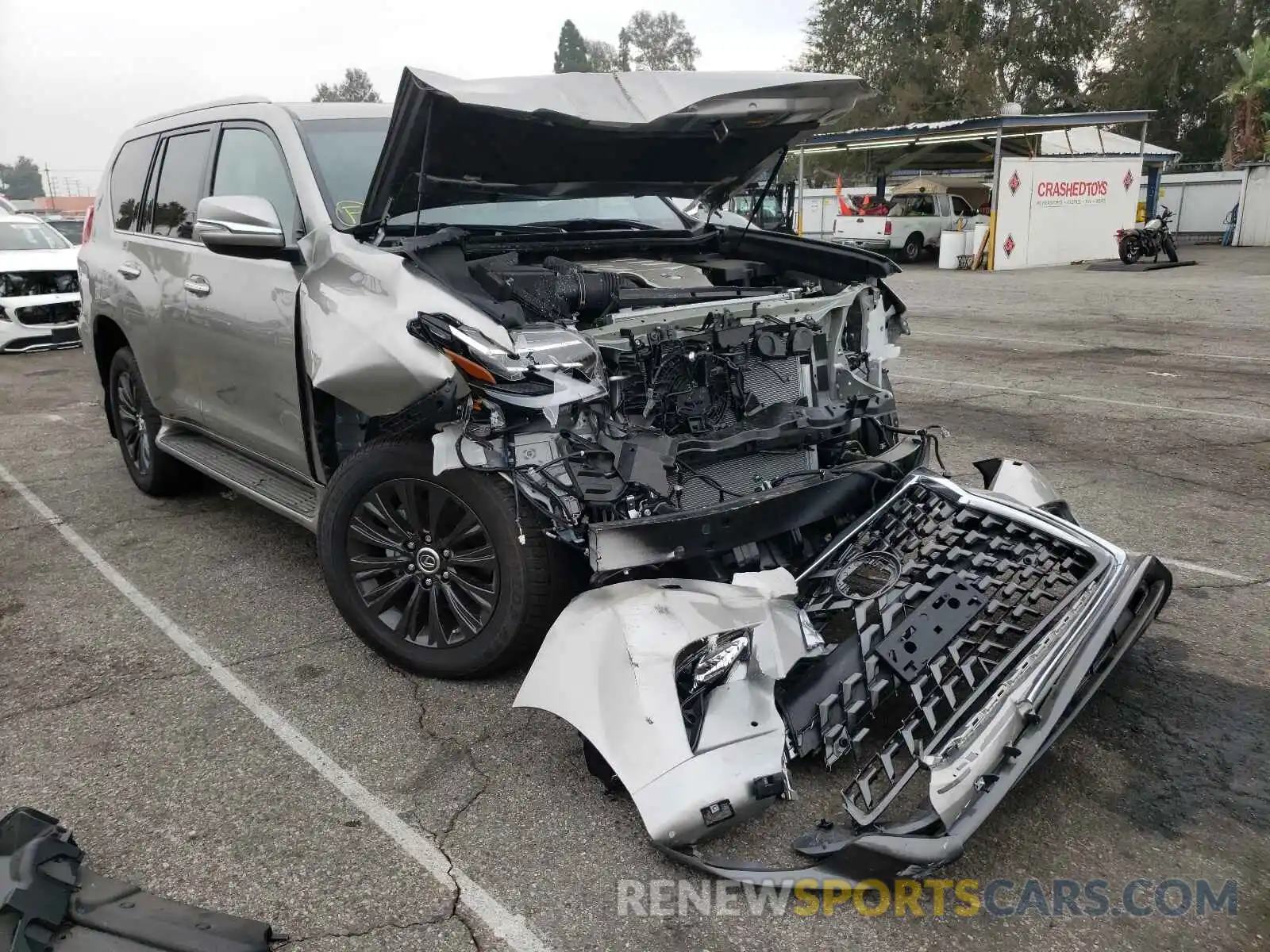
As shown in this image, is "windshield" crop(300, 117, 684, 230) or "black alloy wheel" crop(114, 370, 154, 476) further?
"black alloy wheel" crop(114, 370, 154, 476)

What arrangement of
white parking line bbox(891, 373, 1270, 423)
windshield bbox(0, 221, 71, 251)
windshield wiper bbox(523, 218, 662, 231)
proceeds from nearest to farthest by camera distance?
1. windshield wiper bbox(523, 218, 662, 231)
2. white parking line bbox(891, 373, 1270, 423)
3. windshield bbox(0, 221, 71, 251)

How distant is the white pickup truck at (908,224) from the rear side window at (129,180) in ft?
72.5

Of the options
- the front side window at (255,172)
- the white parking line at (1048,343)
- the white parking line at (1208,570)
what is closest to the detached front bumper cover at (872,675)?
the white parking line at (1208,570)

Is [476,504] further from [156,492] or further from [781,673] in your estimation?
[156,492]

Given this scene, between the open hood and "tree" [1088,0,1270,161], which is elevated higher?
"tree" [1088,0,1270,161]

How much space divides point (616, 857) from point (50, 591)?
326 centimetres

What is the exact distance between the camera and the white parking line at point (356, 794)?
232cm

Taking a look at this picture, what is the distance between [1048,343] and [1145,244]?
1358cm

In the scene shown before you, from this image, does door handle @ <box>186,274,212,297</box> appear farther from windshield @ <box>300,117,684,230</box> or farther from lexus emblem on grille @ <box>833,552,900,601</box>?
lexus emblem on grille @ <box>833,552,900,601</box>

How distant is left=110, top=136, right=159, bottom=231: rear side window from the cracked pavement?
5.34 ft

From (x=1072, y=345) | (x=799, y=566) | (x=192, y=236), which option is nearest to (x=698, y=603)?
(x=799, y=566)

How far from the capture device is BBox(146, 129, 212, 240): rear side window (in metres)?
4.61

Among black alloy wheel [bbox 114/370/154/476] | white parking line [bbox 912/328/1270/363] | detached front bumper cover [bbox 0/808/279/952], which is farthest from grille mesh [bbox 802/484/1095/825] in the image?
white parking line [bbox 912/328/1270/363]

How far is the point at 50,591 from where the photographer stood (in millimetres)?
4418
